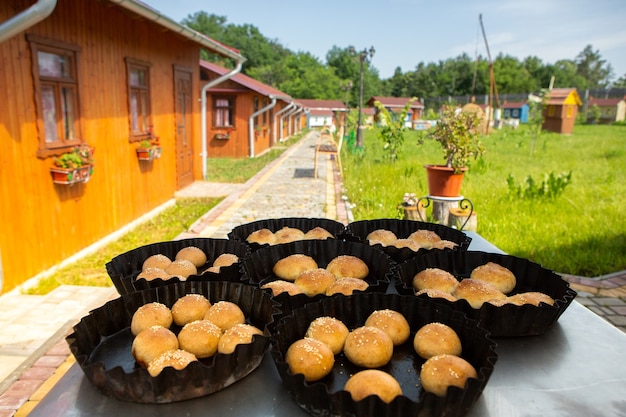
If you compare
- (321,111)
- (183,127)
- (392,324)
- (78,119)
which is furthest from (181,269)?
(321,111)

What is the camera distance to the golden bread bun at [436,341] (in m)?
1.58

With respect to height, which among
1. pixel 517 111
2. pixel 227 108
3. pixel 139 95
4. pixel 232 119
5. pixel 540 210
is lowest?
pixel 540 210

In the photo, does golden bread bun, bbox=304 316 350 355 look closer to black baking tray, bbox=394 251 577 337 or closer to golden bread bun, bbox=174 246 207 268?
black baking tray, bbox=394 251 577 337

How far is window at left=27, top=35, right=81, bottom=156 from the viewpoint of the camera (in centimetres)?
519

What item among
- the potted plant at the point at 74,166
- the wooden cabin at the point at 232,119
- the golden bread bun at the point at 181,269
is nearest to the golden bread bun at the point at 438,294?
the golden bread bun at the point at 181,269

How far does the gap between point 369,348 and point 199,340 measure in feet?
1.95

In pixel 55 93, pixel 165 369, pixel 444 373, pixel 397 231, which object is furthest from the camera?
pixel 55 93

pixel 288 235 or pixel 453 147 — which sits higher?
pixel 453 147

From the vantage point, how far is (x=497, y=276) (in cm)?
219

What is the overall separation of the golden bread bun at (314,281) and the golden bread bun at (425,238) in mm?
768

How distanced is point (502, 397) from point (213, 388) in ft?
2.93

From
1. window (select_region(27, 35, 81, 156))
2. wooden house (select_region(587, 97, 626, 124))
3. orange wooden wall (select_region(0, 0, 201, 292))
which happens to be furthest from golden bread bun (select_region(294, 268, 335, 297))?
wooden house (select_region(587, 97, 626, 124))

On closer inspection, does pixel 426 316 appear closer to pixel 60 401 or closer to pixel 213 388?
pixel 213 388

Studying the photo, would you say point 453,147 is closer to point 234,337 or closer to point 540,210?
point 540,210
